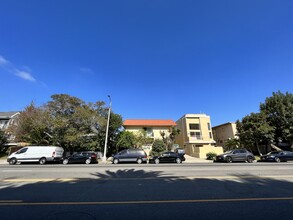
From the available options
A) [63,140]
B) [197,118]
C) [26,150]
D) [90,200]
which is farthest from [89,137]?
[90,200]

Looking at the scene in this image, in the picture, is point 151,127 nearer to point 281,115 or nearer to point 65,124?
point 65,124

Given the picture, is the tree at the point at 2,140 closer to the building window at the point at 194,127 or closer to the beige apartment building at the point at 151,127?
the beige apartment building at the point at 151,127

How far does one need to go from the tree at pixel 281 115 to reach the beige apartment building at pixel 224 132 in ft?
31.6

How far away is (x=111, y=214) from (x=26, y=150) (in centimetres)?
2347

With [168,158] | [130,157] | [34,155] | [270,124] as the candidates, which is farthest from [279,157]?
[34,155]

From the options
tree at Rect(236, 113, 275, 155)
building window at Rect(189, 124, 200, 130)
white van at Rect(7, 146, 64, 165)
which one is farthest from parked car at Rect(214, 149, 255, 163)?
white van at Rect(7, 146, 64, 165)

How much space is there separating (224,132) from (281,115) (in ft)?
53.0

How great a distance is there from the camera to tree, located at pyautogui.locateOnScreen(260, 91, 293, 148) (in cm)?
3338

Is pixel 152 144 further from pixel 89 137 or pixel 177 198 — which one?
pixel 177 198

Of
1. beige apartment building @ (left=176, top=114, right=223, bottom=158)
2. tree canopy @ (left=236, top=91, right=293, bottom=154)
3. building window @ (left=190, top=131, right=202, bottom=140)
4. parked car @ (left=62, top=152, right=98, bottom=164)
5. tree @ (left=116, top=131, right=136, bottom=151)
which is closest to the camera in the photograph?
parked car @ (left=62, top=152, right=98, bottom=164)

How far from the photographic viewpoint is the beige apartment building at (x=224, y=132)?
45.3 metres

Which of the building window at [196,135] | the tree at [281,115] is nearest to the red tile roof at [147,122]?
the building window at [196,135]

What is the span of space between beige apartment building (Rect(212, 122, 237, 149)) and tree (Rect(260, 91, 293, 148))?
31.6ft

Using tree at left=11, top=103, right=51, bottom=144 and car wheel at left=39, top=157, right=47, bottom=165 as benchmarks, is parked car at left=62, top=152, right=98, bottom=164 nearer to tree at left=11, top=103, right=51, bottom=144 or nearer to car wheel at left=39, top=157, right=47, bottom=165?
car wheel at left=39, top=157, right=47, bottom=165
